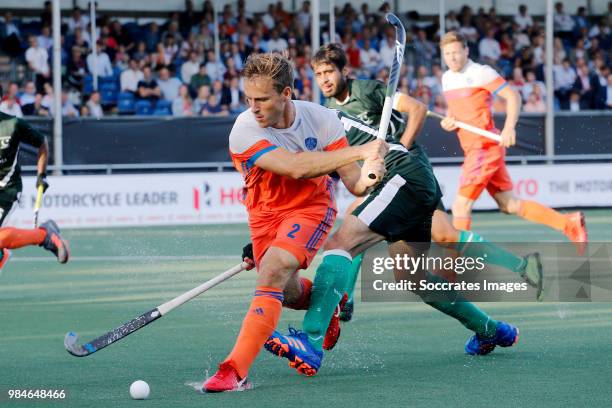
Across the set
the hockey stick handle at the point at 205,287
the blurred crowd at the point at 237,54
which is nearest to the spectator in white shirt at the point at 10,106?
the blurred crowd at the point at 237,54

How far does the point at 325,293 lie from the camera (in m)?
5.23

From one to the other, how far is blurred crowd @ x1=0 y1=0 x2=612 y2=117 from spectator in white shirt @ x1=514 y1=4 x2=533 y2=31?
0.9 inches

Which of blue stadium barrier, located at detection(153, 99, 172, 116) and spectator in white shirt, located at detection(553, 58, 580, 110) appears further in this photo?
spectator in white shirt, located at detection(553, 58, 580, 110)

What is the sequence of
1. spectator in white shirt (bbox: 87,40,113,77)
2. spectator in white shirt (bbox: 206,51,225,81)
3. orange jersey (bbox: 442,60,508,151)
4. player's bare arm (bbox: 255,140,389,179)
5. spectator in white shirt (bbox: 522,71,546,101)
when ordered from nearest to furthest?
player's bare arm (bbox: 255,140,389,179), orange jersey (bbox: 442,60,508,151), spectator in white shirt (bbox: 87,40,113,77), spectator in white shirt (bbox: 206,51,225,81), spectator in white shirt (bbox: 522,71,546,101)

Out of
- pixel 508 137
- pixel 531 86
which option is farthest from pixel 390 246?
pixel 531 86

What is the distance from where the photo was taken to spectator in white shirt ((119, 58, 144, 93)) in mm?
16750

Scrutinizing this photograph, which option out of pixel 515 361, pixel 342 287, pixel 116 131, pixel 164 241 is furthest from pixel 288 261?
pixel 116 131

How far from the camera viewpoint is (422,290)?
5.62m

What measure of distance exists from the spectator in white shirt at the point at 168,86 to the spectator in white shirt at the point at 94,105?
1.14 m

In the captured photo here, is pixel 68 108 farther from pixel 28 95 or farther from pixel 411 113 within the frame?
pixel 411 113

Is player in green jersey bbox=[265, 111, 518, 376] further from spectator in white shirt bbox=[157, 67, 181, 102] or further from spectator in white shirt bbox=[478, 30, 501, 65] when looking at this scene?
spectator in white shirt bbox=[478, 30, 501, 65]

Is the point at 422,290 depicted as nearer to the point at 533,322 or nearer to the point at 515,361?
the point at 515,361

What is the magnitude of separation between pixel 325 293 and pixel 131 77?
12018 millimetres

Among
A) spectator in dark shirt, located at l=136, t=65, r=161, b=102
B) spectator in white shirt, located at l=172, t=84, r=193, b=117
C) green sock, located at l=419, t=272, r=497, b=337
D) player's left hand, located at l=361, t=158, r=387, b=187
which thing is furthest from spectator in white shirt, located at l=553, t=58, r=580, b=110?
player's left hand, located at l=361, t=158, r=387, b=187
